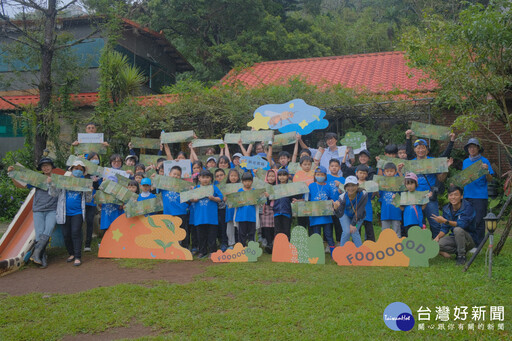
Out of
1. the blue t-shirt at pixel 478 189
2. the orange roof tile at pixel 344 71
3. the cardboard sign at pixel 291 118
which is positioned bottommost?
the blue t-shirt at pixel 478 189

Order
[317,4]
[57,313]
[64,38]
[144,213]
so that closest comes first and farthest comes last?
[57,313]
[144,213]
[64,38]
[317,4]

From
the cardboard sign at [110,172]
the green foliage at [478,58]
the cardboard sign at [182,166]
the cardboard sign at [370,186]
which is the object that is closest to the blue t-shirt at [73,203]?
the cardboard sign at [110,172]

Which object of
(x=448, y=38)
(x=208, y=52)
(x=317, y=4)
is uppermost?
(x=317, y=4)

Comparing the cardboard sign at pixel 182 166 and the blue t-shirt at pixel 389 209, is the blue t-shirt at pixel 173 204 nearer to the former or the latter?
the cardboard sign at pixel 182 166

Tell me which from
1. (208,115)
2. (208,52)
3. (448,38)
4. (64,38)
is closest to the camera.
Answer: (448,38)

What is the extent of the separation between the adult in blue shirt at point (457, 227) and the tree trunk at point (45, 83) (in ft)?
29.7

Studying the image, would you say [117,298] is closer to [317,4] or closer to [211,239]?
→ [211,239]

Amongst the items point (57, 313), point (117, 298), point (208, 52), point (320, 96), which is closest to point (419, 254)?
point (117, 298)

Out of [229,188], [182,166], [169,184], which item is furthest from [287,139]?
[169,184]

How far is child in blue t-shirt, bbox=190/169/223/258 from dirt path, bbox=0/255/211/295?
0.46 m

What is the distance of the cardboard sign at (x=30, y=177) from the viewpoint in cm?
715

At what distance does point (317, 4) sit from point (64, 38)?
56.7 feet

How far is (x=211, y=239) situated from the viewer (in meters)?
7.16

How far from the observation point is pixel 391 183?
6777 mm
